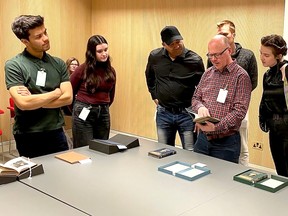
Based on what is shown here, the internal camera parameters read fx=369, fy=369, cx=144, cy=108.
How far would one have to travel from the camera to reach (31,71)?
2553 mm

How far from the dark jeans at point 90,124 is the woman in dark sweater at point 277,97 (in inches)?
55.3

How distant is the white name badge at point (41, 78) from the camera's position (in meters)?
2.57

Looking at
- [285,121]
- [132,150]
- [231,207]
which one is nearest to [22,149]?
[132,150]

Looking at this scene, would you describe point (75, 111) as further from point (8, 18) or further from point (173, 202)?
point (8, 18)

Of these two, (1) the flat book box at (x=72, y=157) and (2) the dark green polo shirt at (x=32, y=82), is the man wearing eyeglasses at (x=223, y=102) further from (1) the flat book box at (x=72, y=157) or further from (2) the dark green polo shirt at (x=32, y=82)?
(2) the dark green polo shirt at (x=32, y=82)

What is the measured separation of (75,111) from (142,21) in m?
2.42

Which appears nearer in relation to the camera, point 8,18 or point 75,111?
point 75,111

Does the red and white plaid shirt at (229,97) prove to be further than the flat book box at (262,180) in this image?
Yes

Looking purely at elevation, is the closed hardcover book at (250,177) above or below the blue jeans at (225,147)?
above

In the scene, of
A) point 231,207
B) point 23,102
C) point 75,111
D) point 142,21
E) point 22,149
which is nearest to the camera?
point 231,207

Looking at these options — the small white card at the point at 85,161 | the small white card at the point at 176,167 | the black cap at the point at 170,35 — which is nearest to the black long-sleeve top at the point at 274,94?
the black cap at the point at 170,35

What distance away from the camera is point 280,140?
2.83 metres

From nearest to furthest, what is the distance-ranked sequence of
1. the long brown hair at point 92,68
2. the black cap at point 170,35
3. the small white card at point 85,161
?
the small white card at point 85,161, the black cap at point 170,35, the long brown hair at point 92,68

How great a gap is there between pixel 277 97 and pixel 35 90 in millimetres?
1778
